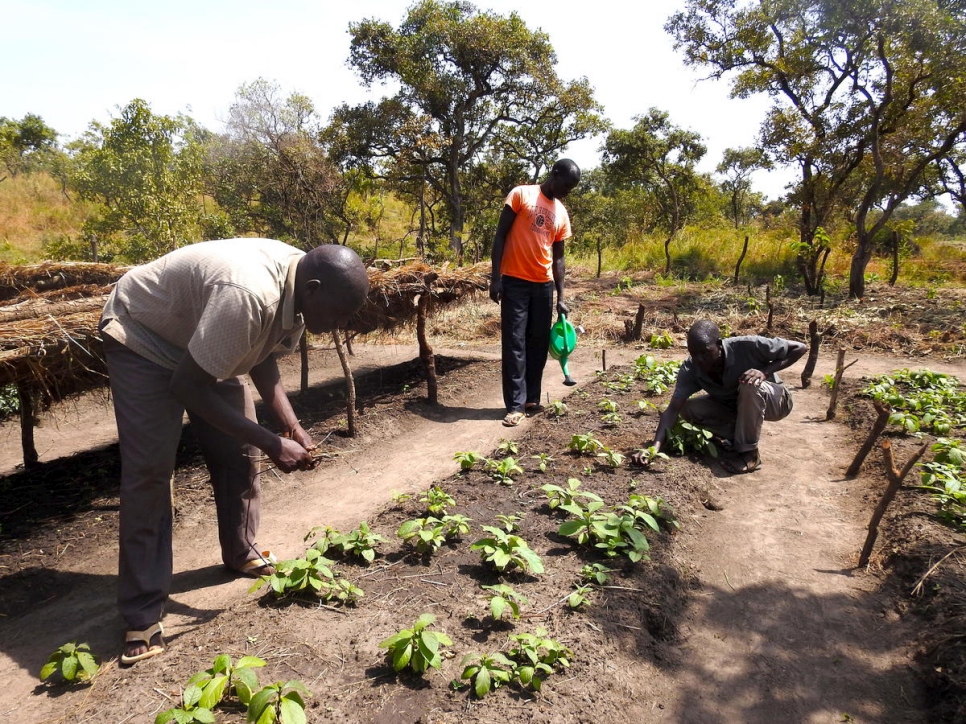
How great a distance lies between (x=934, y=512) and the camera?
3.64m

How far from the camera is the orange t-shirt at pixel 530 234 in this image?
538 cm

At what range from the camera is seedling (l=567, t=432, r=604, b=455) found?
4.57 metres

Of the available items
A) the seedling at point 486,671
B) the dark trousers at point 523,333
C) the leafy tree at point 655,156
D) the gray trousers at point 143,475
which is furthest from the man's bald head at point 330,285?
the leafy tree at point 655,156

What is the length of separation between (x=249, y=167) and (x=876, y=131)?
12.3 meters

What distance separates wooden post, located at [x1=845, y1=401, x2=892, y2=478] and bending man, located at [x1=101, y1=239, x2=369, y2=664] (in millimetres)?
3445

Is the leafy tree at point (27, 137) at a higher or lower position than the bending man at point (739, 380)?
higher

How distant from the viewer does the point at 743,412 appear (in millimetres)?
4445

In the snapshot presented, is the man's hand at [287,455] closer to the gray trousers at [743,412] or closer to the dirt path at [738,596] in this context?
the dirt path at [738,596]

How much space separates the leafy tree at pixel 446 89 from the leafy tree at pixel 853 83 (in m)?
4.63

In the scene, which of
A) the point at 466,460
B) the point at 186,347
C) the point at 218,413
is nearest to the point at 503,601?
the point at 218,413

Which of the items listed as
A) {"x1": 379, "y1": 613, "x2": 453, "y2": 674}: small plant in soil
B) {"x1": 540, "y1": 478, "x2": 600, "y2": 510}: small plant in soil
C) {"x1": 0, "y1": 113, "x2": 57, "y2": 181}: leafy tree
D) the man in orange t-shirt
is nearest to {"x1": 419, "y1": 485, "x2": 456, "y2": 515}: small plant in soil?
{"x1": 540, "y1": 478, "x2": 600, "y2": 510}: small plant in soil

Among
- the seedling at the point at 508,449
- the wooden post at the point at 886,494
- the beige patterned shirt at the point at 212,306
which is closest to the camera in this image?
the beige patterned shirt at the point at 212,306

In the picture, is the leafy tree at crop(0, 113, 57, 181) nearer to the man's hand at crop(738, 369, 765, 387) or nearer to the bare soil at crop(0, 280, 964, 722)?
the bare soil at crop(0, 280, 964, 722)

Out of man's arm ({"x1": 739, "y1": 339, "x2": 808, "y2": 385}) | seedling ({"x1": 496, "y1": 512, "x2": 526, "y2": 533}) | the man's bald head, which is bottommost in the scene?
seedling ({"x1": 496, "y1": 512, "x2": 526, "y2": 533})
